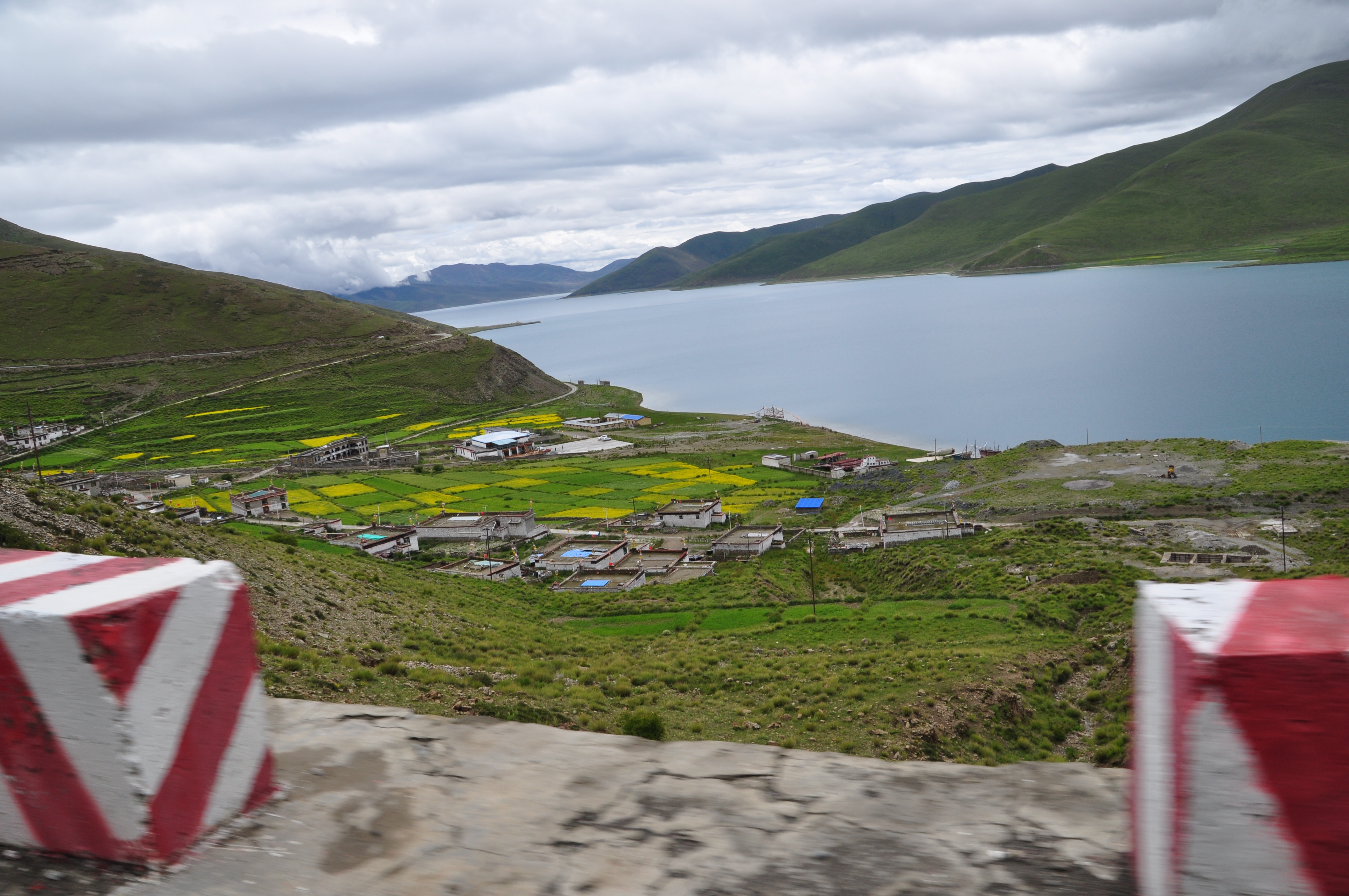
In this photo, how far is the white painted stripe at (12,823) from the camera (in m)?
2.99

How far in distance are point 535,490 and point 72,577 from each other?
58.3 meters

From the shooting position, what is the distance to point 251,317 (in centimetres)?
13050

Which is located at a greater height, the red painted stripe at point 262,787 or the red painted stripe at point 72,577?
the red painted stripe at point 72,577

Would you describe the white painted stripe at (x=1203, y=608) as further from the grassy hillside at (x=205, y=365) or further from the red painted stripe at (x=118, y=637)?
the grassy hillside at (x=205, y=365)

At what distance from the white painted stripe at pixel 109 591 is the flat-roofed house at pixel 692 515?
44.6 m

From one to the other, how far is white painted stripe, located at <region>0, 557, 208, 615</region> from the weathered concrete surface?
0.97 metres

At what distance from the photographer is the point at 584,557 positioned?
39.9 m

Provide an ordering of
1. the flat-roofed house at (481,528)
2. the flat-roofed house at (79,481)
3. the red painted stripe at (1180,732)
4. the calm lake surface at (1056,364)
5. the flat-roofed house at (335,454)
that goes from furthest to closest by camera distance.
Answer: the flat-roofed house at (335,454) < the calm lake surface at (1056,364) < the flat-roofed house at (79,481) < the flat-roofed house at (481,528) < the red painted stripe at (1180,732)

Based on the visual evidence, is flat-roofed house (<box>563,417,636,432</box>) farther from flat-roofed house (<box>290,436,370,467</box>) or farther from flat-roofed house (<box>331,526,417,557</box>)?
flat-roofed house (<box>331,526,417,557</box>)

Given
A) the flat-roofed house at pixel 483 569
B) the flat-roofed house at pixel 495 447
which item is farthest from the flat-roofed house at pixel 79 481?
the flat-roofed house at pixel 483 569

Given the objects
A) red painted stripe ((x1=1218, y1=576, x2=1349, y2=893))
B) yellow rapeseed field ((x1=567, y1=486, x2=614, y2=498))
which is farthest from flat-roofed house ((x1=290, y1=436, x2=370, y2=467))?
red painted stripe ((x1=1218, y1=576, x2=1349, y2=893))

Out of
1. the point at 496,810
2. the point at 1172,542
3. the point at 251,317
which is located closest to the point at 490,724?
the point at 496,810

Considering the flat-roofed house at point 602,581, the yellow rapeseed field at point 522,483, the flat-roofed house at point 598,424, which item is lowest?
the flat-roofed house at point 602,581

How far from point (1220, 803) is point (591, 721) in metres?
8.45
